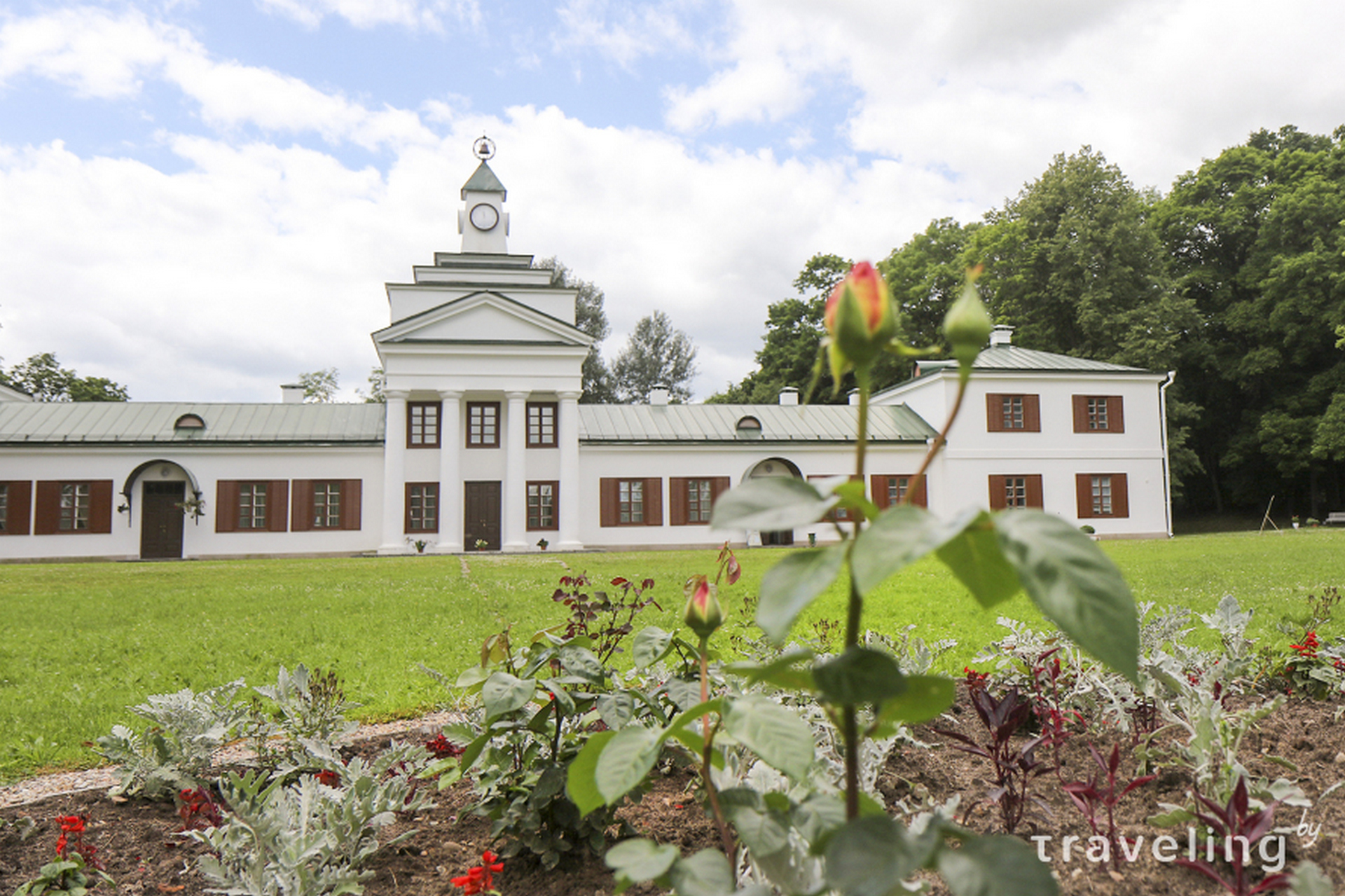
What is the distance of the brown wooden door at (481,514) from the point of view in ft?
75.8

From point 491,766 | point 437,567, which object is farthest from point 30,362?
point 491,766

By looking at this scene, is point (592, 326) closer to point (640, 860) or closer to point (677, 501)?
point (677, 501)

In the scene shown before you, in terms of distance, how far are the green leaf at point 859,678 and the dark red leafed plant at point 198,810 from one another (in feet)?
7.11

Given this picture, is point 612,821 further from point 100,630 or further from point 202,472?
point 202,472

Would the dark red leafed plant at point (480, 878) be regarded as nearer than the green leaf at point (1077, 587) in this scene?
No

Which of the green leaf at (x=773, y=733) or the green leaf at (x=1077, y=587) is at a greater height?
the green leaf at (x=1077, y=587)

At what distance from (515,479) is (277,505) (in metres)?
6.43

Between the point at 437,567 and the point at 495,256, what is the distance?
1580cm

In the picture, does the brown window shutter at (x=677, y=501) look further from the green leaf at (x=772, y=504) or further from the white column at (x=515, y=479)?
the green leaf at (x=772, y=504)

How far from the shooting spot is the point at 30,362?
129 ft

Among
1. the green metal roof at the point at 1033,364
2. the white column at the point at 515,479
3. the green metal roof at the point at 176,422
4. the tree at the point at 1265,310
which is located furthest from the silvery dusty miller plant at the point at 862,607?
the tree at the point at 1265,310

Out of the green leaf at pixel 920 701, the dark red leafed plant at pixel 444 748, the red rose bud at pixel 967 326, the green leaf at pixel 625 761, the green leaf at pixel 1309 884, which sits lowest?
the dark red leafed plant at pixel 444 748

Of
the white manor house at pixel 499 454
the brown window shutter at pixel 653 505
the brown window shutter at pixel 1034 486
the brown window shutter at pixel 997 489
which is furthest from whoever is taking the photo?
the brown window shutter at pixel 1034 486

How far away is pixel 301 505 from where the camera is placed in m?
22.4
